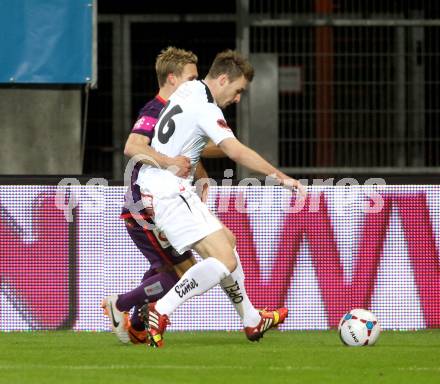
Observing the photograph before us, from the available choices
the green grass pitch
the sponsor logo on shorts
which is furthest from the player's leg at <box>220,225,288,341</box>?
the sponsor logo on shorts

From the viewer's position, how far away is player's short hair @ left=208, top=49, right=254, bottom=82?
8359 millimetres

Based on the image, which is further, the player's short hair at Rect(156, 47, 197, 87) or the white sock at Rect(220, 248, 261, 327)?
the player's short hair at Rect(156, 47, 197, 87)

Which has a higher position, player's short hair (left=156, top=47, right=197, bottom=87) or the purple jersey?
player's short hair (left=156, top=47, right=197, bottom=87)

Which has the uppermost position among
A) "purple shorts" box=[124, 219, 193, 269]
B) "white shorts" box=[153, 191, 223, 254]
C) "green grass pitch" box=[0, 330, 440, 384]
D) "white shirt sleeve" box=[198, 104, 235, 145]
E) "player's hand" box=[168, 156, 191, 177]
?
"white shirt sleeve" box=[198, 104, 235, 145]

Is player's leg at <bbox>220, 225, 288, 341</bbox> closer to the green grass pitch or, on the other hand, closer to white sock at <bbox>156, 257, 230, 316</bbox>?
the green grass pitch

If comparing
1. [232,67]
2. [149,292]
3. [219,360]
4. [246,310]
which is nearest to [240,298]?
[246,310]


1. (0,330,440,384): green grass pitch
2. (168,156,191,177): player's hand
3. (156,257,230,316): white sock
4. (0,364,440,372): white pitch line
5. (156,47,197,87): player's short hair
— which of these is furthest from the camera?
(156,47,197,87): player's short hair

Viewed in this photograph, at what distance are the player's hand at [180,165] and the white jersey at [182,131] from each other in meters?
0.05

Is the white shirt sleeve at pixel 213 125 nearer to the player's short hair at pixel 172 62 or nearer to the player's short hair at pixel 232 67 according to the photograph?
the player's short hair at pixel 232 67

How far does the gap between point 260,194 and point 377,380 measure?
3.69 m

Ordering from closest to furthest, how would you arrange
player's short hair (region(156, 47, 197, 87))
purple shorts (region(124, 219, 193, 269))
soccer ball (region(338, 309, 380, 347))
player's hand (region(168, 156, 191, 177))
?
player's hand (region(168, 156, 191, 177))
soccer ball (region(338, 309, 380, 347))
purple shorts (region(124, 219, 193, 269))
player's short hair (region(156, 47, 197, 87))

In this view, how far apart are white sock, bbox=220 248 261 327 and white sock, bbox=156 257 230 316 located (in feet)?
1.14

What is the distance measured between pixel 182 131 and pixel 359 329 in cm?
153

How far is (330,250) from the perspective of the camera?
10102 millimetres
